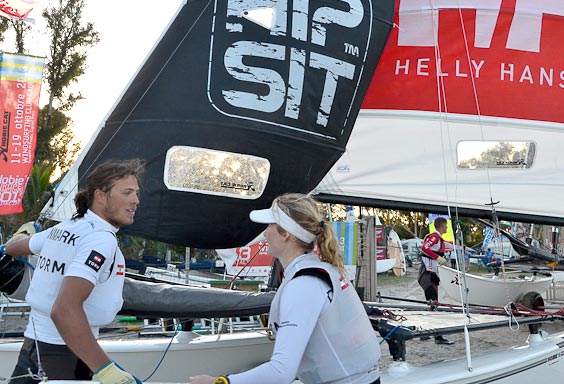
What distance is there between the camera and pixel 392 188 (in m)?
5.79

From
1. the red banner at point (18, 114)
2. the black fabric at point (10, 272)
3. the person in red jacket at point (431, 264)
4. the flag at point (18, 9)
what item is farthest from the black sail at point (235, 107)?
the flag at point (18, 9)

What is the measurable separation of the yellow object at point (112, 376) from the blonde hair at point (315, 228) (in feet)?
2.03

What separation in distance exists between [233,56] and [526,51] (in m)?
3.18

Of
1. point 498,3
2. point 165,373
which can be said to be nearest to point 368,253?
point 498,3

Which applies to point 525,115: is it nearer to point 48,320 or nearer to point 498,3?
point 498,3

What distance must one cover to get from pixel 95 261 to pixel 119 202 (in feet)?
0.89

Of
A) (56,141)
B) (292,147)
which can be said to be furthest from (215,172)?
(56,141)

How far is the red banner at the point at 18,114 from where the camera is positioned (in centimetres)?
1070

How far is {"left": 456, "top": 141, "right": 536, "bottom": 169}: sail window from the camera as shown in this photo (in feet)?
19.2

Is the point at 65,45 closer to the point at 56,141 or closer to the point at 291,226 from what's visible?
the point at 56,141

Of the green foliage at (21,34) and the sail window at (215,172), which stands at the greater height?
the green foliage at (21,34)

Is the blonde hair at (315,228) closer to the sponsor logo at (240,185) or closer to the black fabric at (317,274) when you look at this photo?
the black fabric at (317,274)

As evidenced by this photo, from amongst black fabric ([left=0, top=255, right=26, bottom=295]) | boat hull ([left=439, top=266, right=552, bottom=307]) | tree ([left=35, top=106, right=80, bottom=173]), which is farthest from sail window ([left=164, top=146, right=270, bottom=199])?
tree ([left=35, top=106, right=80, bottom=173])

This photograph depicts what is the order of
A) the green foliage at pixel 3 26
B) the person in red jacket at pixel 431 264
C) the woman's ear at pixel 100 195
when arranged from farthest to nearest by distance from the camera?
1. the green foliage at pixel 3 26
2. the person in red jacket at pixel 431 264
3. the woman's ear at pixel 100 195
